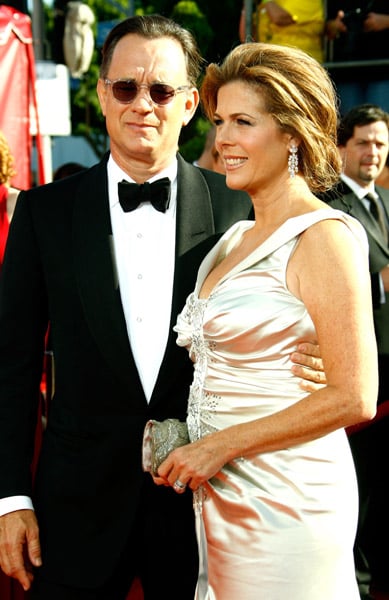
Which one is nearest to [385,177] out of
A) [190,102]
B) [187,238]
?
[190,102]

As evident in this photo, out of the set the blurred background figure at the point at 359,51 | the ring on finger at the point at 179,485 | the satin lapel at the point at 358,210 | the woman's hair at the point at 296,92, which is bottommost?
the ring on finger at the point at 179,485

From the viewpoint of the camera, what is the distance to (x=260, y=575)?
6.35ft

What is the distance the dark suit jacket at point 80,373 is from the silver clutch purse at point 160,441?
7.9 inches

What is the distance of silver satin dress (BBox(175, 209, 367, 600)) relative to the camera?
6.26 feet

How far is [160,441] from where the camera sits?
1995 millimetres

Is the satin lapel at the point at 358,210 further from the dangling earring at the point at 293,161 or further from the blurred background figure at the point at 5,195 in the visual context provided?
the dangling earring at the point at 293,161

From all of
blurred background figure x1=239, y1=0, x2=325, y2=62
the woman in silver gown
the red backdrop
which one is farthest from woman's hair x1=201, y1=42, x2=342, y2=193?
blurred background figure x1=239, y1=0, x2=325, y2=62

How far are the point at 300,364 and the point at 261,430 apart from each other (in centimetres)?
18

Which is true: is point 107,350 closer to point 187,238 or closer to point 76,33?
point 187,238

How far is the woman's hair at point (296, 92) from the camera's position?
1.97m

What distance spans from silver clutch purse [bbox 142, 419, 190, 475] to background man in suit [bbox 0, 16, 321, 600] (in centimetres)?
20

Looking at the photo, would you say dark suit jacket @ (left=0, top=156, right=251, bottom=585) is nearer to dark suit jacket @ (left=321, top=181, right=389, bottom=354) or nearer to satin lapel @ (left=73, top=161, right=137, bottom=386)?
satin lapel @ (left=73, top=161, right=137, bottom=386)

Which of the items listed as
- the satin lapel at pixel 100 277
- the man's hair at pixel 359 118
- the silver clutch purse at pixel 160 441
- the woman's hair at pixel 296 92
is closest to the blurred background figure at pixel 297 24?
the man's hair at pixel 359 118

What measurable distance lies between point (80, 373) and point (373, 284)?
7.30ft
